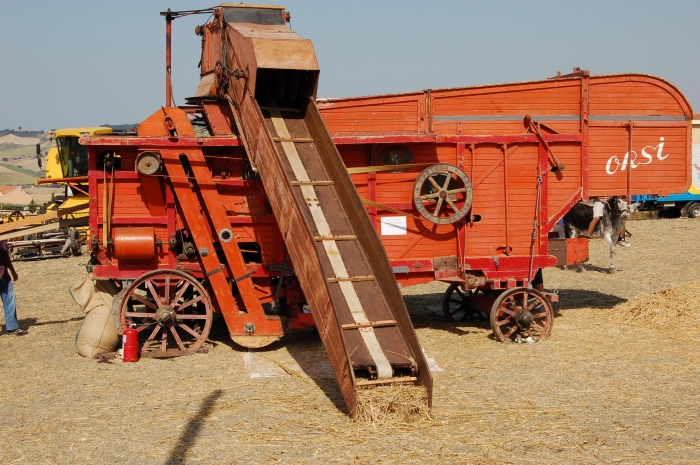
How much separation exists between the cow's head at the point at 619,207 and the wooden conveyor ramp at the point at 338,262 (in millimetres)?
10627

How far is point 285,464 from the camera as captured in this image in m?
6.30

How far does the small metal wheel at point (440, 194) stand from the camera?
1084 centimetres

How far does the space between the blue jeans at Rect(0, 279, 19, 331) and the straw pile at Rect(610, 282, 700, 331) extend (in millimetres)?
9570

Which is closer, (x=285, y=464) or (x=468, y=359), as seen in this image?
(x=285, y=464)

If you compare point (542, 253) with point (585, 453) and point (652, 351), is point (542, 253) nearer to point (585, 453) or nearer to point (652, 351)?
point (652, 351)

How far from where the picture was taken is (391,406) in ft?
23.9

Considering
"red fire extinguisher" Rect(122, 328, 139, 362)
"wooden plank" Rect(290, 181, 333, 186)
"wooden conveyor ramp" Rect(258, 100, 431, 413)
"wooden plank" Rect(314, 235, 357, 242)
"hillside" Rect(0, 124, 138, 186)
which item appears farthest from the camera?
"hillside" Rect(0, 124, 138, 186)

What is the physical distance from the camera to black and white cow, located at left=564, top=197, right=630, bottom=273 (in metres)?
18.4

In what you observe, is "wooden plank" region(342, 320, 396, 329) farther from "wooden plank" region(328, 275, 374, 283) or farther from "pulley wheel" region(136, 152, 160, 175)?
"pulley wheel" region(136, 152, 160, 175)

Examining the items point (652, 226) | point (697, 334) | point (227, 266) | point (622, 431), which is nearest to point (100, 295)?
point (227, 266)

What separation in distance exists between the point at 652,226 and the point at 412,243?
17.4m

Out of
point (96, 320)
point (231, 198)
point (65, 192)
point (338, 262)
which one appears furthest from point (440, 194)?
point (65, 192)

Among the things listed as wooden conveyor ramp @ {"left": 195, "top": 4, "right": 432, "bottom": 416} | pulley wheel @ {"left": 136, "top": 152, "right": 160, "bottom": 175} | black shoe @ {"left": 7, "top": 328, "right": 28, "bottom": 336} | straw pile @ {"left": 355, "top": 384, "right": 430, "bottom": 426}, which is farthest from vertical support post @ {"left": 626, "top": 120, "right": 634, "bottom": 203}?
black shoe @ {"left": 7, "top": 328, "right": 28, "bottom": 336}

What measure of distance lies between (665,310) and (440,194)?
431 cm
